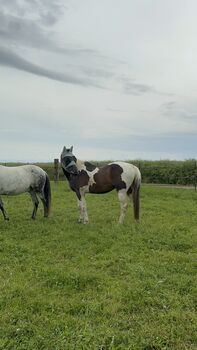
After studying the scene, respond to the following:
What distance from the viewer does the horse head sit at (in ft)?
29.9

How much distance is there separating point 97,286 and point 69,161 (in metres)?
4.78

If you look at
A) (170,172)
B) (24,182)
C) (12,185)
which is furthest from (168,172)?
(12,185)

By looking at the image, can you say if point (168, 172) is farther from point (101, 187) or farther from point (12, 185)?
point (12, 185)

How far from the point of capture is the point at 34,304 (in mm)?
4227

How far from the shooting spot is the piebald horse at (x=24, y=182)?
9.32 meters

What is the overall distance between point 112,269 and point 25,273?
133 cm

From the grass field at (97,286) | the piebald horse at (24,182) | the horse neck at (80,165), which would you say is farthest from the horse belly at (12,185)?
the horse neck at (80,165)

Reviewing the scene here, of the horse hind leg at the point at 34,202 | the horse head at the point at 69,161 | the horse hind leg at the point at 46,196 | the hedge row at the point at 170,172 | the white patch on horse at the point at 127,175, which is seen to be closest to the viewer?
the white patch on horse at the point at 127,175

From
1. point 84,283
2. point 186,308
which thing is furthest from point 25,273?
point 186,308

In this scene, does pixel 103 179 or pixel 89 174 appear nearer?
pixel 103 179

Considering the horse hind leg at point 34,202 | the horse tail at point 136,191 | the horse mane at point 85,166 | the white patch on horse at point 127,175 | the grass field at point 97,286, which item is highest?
the horse mane at point 85,166

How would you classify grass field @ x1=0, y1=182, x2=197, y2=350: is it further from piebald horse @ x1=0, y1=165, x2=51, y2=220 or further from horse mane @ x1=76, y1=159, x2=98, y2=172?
horse mane @ x1=76, y1=159, x2=98, y2=172

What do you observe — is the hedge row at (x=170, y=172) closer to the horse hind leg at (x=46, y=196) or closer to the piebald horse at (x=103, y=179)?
the horse hind leg at (x=46, y=196)

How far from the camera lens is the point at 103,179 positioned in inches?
361
